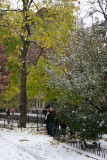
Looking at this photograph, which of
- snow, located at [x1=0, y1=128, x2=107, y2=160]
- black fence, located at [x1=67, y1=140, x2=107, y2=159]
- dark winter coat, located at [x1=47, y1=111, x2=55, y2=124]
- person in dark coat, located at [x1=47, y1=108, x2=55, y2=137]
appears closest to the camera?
snow, located at [x1=0, y1=128, x2=107, y2=160]

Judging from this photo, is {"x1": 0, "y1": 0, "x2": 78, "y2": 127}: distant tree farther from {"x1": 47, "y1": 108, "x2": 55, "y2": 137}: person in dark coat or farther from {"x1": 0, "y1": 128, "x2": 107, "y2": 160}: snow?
{"x1": 0, "y1": 128, "x2": 107, "y2": 160}: snow

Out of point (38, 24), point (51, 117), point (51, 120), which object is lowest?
point (51, 120)

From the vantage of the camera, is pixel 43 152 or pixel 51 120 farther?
pixel 51 120

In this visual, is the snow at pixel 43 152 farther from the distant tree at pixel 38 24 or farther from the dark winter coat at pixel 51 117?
the distant tree at pixel 38 24

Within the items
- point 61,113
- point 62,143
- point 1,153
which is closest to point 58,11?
point 61,113

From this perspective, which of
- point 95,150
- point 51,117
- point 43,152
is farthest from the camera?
point 51,117

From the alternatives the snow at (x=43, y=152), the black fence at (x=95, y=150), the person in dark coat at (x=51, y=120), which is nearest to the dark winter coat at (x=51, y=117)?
the person in dark coat at (x=51, y=120)

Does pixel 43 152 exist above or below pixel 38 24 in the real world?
below

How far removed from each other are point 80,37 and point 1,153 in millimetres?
5958

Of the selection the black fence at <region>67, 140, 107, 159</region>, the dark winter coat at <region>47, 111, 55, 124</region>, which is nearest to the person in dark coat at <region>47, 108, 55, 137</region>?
the dark winter coat at <region>47, 111, 55, 124</region>

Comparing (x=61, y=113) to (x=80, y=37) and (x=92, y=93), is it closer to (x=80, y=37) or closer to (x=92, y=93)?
(x=92, y=93)

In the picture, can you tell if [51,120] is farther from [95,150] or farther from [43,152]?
[95,150]

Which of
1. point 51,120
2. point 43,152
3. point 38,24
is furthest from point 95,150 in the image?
point 38,24

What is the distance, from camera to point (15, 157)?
8.36m
